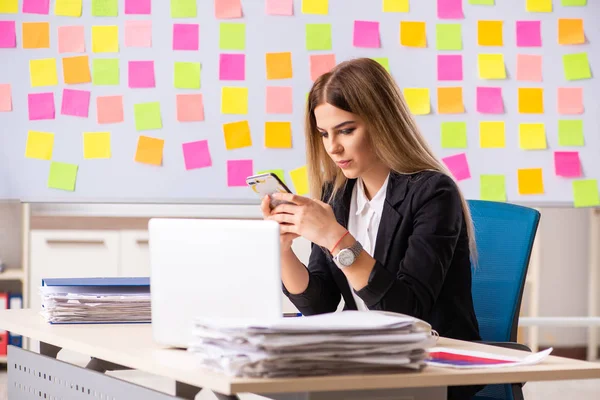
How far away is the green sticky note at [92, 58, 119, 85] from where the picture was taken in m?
2.88

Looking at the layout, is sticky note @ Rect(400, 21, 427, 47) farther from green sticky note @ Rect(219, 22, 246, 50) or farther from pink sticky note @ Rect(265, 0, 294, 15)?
green sticky note @ Rect(219, 22, 246, 50)

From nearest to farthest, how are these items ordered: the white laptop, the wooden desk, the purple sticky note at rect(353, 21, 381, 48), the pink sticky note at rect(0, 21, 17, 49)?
the wooden desk, the white laptop, the pink sticky note at rect(0, 21, 17, 49), the purple sticky note at rect(353, 21, 381, 48)

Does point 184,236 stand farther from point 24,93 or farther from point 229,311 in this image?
point 24,93

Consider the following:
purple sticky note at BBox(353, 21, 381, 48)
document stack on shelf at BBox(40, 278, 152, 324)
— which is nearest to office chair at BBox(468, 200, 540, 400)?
document stack on shelf at BBox(40, 278, 152, 324)

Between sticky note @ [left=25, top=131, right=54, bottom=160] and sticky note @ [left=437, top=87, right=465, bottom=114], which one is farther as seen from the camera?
sticky note @ [left=437, top=87, right=465, bottom=114]

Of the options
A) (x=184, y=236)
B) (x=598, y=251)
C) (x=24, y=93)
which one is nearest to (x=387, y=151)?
(x=184, y=236)

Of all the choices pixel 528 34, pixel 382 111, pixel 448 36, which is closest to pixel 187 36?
pixel 448 36

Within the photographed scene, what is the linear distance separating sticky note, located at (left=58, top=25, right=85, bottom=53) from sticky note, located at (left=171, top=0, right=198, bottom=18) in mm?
286

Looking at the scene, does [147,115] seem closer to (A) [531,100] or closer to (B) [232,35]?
(B) [232,35]

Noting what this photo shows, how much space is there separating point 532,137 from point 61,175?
1475 millimetres

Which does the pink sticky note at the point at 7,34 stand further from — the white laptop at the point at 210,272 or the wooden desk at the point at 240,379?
the white laptop at the point at 210,272

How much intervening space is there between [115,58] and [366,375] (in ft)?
6.56

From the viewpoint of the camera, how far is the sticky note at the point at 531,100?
2.97 m

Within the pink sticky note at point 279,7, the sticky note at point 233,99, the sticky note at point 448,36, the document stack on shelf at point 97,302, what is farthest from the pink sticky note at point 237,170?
the document stack on shelf at point 97,302
